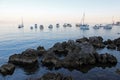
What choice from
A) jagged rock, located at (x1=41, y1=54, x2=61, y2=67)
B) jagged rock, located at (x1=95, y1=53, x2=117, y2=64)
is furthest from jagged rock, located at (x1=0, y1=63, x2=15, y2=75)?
jagged rock, located at (x1=95, y1=53, x2=117, y2=64)

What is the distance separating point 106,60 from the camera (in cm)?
5500

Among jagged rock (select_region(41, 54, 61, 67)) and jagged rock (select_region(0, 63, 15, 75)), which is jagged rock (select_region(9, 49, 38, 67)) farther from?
jagged rock (select_region(0, 63, 15, 75))

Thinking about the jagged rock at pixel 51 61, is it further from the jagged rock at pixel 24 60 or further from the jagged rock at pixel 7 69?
the jagged rock at pixel 7 69

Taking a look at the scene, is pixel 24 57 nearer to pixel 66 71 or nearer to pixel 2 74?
pixel 2 74

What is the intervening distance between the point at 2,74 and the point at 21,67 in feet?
22.2

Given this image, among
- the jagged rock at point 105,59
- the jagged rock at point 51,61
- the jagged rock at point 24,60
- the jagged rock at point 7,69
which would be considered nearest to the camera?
the jagged rock at point 7,69

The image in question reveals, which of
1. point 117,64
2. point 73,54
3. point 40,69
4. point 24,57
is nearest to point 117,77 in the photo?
point 117,64

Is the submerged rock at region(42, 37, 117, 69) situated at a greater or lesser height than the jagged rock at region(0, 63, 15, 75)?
greater

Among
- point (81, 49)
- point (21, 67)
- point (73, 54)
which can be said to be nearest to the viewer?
point (21, 67)

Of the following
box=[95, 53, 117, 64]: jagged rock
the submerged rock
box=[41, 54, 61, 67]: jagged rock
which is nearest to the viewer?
the submerged rock

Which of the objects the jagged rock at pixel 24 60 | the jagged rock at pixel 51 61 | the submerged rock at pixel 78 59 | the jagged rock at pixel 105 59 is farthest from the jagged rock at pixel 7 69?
the jagged rock at pixel 105 59

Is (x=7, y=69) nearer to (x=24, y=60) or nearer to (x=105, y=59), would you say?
(x=24, y=60)

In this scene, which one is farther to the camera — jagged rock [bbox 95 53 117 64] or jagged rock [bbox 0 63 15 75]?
jagged rock [bbox 95 53 117 64]

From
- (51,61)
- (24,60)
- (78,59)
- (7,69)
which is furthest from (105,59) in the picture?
(7,69)
